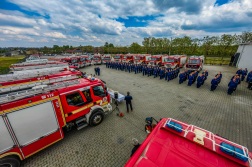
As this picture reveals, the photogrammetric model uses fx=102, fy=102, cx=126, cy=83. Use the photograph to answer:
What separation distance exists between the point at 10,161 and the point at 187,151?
5542mm

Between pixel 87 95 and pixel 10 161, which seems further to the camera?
pixel 87 95

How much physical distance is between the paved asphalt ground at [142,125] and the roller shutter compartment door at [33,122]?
4.05 feet

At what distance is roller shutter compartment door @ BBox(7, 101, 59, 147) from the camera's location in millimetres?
3490

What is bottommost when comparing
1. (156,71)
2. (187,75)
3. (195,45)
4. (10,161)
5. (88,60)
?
(10,161)

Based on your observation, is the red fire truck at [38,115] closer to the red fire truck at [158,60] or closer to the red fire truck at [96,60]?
the red fire truck at [158,60]

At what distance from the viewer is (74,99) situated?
5066 millimetres

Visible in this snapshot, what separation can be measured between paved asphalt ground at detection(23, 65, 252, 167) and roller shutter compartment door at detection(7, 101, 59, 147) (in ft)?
4.05

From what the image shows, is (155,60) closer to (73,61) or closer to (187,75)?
(187,75)

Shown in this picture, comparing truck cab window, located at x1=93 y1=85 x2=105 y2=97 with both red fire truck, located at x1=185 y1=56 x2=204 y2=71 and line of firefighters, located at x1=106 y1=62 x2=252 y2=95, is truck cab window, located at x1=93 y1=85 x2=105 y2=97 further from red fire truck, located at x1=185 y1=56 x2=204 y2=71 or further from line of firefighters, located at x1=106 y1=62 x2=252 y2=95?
red fire truck, located at x1=185 y1=56 x2=204 y2=71

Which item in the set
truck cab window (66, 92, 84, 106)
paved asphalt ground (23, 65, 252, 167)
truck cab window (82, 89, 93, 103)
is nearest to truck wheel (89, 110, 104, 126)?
paved asphalt ground (23, 65, 252, 167)

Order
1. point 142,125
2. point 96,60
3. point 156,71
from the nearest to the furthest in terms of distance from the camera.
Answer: point 142,125
point 156,71
point 96,60

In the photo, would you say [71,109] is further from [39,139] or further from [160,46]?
[160,46]

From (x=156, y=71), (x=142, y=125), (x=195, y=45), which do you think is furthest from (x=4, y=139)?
(x=195, y=45)

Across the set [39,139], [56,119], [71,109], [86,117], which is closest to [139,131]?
[86,117]
